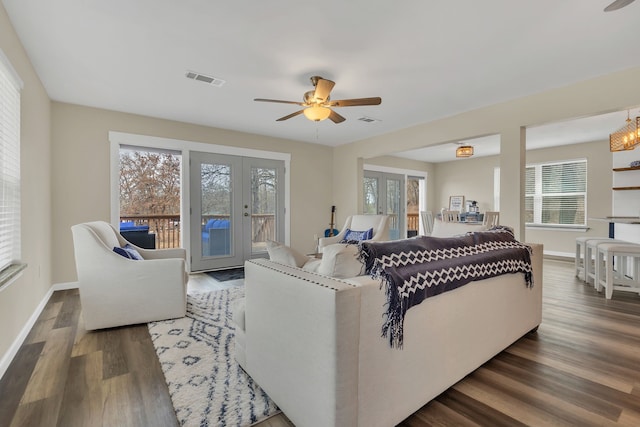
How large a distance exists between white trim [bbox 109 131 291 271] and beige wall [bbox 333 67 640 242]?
2163mm

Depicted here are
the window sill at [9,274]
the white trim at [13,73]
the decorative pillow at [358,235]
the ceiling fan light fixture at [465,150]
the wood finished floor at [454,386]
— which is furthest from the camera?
the ceiling fan light fixture at [465,150]

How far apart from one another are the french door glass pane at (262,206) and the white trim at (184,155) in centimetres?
25

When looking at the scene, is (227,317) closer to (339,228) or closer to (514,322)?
(514,322)

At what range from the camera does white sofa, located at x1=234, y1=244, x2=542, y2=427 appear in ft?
3.93

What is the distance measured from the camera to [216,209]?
5234 mm

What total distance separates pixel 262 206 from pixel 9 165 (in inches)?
145

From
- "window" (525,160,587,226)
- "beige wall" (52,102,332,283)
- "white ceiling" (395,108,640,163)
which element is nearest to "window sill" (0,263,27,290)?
"beige wall" (52,102,332,283)

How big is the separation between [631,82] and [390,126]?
9.41 feet

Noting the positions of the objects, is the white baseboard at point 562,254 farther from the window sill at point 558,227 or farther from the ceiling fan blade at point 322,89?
the ceiling fan blade at point 322,89

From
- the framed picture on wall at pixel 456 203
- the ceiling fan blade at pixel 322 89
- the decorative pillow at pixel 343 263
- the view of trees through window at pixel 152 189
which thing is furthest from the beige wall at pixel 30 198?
the framed picture on wall at pixel 456 203

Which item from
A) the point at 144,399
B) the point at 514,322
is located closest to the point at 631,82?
the point at 514,322

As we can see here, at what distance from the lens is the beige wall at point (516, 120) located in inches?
123

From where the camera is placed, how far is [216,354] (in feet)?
7.22

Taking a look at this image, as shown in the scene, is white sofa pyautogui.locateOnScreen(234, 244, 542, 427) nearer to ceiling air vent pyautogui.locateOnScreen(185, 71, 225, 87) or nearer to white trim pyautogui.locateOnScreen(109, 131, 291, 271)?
ceiling air vent pyautogui.locateOnScreen(185, 71, 225, 87)
